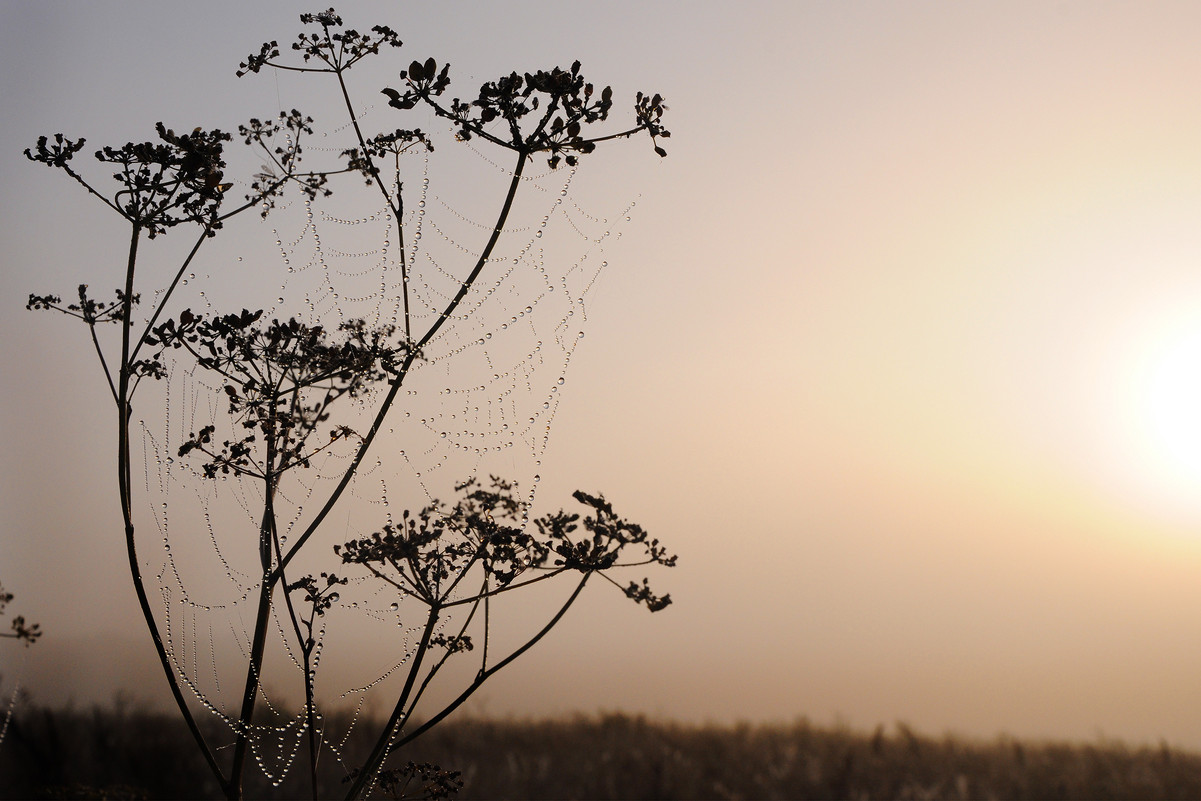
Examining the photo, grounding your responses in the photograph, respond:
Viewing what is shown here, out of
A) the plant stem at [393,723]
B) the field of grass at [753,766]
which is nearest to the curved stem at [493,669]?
the plant stem at [393,723]

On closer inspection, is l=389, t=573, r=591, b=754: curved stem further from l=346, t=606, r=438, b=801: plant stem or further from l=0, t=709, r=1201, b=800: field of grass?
l=0, t=709, r=1201, b=800: field of grass

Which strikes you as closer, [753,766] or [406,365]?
[406,365]

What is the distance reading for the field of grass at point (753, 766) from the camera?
284 inches

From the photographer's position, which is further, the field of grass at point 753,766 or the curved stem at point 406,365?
the field of grass at point 753,766

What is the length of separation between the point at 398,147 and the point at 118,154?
1.17 m

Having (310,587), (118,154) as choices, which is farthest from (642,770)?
(118,154)

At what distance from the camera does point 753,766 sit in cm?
737

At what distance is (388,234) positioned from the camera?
4770 mm

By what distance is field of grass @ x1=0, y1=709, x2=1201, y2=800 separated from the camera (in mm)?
7215

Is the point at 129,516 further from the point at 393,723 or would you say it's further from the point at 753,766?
the point at 753,766

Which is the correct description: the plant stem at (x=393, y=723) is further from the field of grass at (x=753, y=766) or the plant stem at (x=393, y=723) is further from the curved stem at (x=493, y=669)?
the field of grass at (x=753, y=766)

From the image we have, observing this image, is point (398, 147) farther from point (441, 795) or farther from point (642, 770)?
point (642, 770)

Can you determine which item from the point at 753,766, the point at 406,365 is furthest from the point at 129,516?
the point at 753,766

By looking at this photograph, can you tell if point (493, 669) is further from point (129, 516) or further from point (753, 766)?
point (753, 766)
